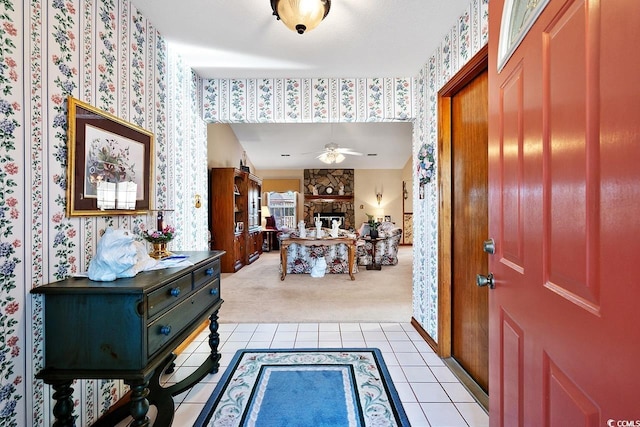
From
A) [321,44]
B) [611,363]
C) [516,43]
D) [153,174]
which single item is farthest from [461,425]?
[321,44]

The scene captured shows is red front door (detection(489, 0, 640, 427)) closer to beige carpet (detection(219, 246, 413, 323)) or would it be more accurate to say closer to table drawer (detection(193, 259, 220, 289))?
table drawer (detection(193, 259, 220, 289))

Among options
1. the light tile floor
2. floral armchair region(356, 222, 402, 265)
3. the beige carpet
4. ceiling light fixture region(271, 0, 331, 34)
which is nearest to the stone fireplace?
floral armchair region(356, 222, 402, 265)

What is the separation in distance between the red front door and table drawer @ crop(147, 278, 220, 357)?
1431 mm

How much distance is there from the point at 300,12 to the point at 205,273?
1.65 metres

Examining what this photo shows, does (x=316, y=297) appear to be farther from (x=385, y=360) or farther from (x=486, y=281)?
(x=486, y=281)

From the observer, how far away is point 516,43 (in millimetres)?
947

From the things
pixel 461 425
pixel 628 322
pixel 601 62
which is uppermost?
pixel 601 62

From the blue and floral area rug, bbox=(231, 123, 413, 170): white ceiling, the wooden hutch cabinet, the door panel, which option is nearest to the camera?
the blue and floral area rug

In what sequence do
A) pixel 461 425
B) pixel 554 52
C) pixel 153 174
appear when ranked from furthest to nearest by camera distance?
1. pixel 153 174
2. pixel 461 425
3. pixel 554 52

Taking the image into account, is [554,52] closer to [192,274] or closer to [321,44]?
[192,274]

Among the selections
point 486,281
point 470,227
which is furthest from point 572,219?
point 470,227

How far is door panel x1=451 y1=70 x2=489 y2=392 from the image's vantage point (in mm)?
1901

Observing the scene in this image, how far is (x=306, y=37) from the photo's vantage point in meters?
2.26

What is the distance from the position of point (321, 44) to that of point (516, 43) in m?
1.77
